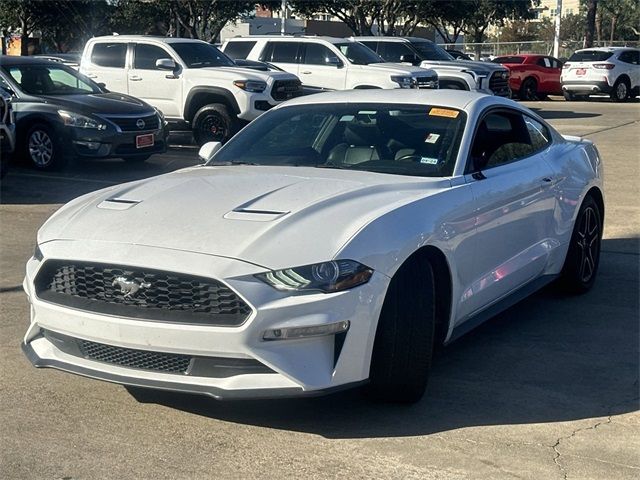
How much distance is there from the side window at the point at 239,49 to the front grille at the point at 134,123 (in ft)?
23.9

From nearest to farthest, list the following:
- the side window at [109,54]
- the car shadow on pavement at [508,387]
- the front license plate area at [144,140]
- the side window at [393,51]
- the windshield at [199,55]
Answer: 1. the car shadow on pavement at [508,387]
2. the front license plate area at [144,140]
3. the windshield at [199,55]
4. the side window at [109,54]
5. the side window at [393,51]

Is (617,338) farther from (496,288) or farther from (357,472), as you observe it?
(357,472)

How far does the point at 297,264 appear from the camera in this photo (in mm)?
4414

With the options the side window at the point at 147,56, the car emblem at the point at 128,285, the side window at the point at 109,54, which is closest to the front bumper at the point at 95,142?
the side window at the point at 147,56

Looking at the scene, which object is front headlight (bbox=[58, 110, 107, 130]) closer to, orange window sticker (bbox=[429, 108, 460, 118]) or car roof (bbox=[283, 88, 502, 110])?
car roof (bbox=[283, 88, 502, 110])

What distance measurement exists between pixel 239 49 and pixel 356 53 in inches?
106

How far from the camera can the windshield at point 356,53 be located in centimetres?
2006

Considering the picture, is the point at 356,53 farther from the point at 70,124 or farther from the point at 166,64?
the point at 70,124

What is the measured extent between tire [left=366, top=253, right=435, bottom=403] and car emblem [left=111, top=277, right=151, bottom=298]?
1.09 m

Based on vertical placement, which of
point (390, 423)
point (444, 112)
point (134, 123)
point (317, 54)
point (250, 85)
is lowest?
point (390, 423)

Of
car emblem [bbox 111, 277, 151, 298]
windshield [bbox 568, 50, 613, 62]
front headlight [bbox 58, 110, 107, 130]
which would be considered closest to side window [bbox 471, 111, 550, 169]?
car emblem [bbox 111, 277, 151, 298]

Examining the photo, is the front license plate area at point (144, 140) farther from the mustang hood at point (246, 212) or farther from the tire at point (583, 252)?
the mustang hood at point (246, 212)

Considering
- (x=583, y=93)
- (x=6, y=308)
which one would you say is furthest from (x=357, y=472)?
(x=583, y=93)

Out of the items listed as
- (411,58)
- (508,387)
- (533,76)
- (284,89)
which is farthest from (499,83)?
(508,387)
